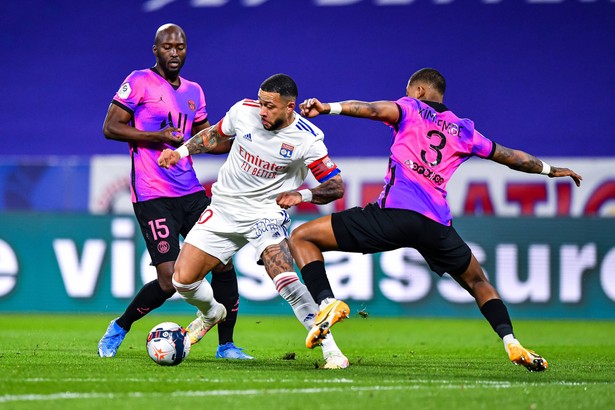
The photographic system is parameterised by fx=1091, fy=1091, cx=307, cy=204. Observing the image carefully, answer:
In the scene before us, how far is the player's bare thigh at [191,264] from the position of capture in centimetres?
755

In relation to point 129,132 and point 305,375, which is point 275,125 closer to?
→ point 129,132

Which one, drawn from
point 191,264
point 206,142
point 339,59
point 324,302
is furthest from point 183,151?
point 339,59

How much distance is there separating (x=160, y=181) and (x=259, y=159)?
1.19 meters

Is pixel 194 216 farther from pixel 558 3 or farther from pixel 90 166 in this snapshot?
pixel 558 3

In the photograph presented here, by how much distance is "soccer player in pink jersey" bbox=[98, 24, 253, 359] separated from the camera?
8.18m

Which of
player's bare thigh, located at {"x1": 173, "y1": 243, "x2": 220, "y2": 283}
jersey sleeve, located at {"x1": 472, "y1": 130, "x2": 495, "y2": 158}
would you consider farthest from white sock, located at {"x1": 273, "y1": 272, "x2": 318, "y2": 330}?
jersey sleeve, located at {"x1": 472, "y1": 130, "x2": 495, "y2": 158}

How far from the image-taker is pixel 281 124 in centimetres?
733

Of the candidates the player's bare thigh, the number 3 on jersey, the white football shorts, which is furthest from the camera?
the player's bare thigh

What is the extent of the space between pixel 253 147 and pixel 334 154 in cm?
1060

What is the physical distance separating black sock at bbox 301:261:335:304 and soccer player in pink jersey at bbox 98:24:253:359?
3.93 feet

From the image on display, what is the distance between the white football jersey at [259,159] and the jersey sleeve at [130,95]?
1.03 m

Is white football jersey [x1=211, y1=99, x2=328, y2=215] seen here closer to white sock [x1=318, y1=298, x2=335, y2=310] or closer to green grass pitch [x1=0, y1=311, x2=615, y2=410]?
white sock [x1=318, y1=298, x2=335, y2=310]

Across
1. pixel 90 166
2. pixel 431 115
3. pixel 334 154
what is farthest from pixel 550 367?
pixel 334 154

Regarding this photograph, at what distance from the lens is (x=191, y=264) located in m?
7.57
